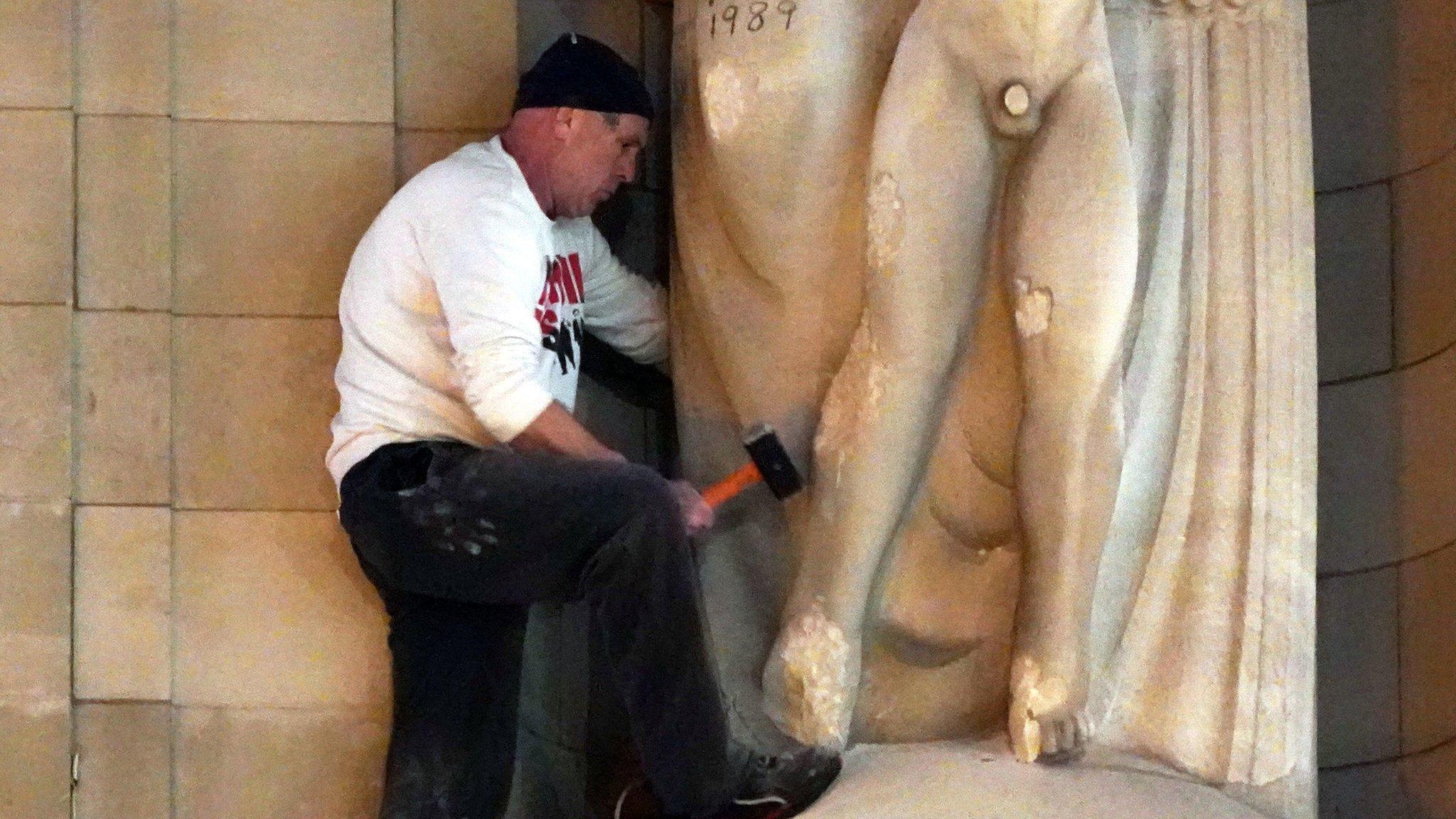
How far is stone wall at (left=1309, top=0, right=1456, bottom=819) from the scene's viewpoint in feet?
11.8

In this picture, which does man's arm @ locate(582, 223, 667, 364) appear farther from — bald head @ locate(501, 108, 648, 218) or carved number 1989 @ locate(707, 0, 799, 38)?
carved number 1989 @ locate(707, 0, 799, 38)

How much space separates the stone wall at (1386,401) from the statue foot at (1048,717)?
647 mm

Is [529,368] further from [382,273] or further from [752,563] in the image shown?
[752,563]

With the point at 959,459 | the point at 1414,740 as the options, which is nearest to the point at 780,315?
the point at 959,459

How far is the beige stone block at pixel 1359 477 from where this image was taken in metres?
3.67

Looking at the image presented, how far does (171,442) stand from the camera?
3.34 meters

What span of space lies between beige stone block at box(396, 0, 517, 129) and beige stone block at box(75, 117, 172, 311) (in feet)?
1.08

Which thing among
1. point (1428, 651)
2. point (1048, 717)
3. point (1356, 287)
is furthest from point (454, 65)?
point (1428, 651)

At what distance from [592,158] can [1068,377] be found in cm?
67

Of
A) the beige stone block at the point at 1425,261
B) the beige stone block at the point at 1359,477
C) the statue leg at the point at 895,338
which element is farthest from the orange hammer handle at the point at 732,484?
the beige stone block at the point at 1425,261

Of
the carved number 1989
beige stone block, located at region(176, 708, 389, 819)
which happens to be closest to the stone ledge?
beige stone block, located at region(176, 708, 389, 819)

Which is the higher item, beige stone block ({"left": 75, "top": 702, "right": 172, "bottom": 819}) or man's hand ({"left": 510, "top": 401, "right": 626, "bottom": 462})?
man's hand ({"left": 510, "top": 401, "right": 626, "bottom": 462})

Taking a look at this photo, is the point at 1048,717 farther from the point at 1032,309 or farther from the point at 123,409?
the point at 123,409

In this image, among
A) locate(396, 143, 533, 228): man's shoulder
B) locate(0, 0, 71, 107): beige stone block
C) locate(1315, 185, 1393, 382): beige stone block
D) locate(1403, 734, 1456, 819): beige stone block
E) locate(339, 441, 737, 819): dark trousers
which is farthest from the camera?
locate(1315, 185, 1393, 382): beige stone block
